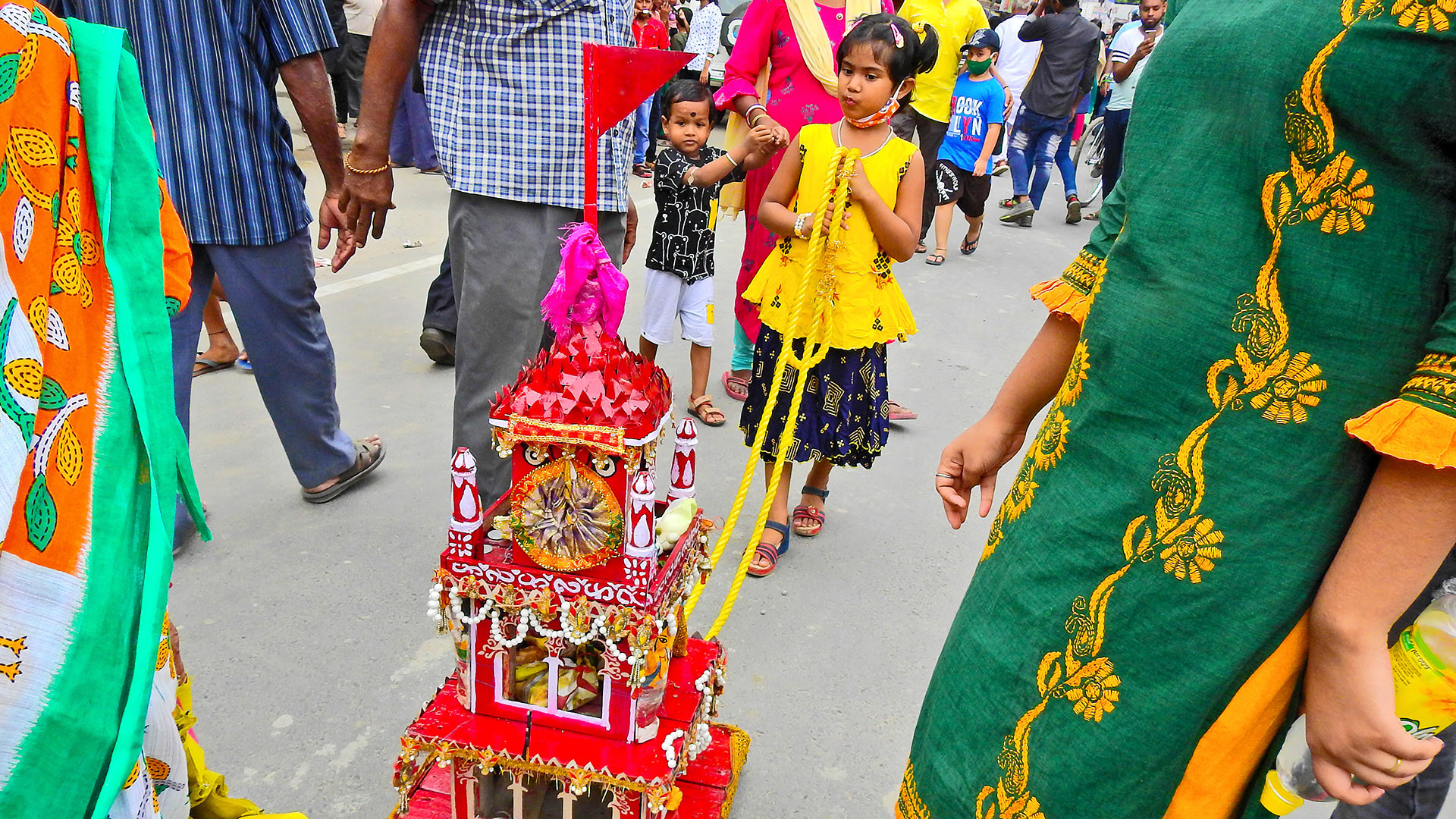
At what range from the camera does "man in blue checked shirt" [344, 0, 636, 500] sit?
2.14 metres

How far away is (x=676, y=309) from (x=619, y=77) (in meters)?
2.41

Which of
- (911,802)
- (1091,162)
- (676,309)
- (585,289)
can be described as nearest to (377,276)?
(676,309)

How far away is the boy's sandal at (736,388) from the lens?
13.8 ft

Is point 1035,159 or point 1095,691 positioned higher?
point 1095,691

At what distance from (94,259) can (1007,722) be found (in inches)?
50.9

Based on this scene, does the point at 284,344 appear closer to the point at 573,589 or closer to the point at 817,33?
the point at 573,589

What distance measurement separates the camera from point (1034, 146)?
776 centimetres

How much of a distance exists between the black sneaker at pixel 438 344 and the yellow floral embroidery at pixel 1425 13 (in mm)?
3696

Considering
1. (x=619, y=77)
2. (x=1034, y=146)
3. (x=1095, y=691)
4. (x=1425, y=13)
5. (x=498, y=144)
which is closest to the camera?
(x=1425, y=13)

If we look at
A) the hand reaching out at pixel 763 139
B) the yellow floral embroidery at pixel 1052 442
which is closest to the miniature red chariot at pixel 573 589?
the yellow floral embroidery at pixel 1052 442

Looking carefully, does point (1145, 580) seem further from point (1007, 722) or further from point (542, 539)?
point (542, 539)

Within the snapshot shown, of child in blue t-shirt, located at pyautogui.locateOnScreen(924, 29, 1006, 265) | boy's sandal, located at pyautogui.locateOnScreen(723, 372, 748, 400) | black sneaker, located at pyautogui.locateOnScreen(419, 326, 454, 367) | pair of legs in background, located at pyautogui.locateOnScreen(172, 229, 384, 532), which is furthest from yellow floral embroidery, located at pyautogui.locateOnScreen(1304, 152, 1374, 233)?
child in blue t-shirt, located at pyautogui.locateOnScreen(924, 29, 1006, 265)

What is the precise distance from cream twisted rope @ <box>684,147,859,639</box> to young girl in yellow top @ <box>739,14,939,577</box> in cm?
2

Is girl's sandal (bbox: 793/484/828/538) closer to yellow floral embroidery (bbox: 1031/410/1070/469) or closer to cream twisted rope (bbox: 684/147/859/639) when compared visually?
cream twisted rope (bbox: 684/147/859/639)
